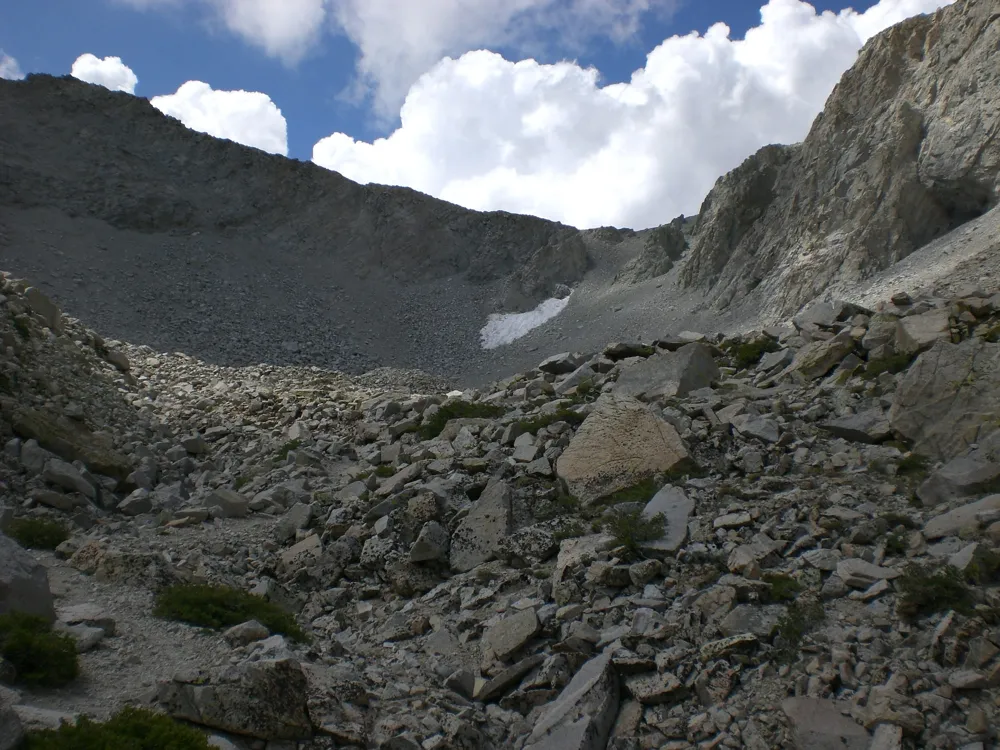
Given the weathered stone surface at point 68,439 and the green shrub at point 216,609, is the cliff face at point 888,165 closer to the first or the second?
the weathered stone surface at point 68,439

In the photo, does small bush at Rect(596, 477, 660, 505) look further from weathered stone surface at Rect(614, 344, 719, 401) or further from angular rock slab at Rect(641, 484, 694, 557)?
weathered stone surface at Rect(614, 344, 719, 401)

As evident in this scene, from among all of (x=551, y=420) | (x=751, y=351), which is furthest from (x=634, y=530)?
(x=751, y=351)

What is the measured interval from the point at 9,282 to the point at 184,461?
22.8ft

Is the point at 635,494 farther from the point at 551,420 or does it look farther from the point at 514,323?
the point at 514,323

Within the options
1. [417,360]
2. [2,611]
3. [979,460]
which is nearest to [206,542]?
[2,611]

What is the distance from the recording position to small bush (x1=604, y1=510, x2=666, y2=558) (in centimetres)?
860

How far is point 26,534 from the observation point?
9812 mm

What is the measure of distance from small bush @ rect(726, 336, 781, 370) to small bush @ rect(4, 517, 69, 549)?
40.0ft

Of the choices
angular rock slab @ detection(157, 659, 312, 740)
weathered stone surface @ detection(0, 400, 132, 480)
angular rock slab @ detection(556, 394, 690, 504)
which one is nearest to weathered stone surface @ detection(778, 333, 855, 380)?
angular rock slab @ detection(556, 394, 690, 504)

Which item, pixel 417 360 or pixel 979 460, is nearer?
pixel 979 460

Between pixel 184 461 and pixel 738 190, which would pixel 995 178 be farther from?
pixel 184 461

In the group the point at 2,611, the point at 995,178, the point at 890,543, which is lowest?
the point at 890,543

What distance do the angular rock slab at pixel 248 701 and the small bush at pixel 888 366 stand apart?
1004 cm

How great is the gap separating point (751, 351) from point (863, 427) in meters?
5.78
